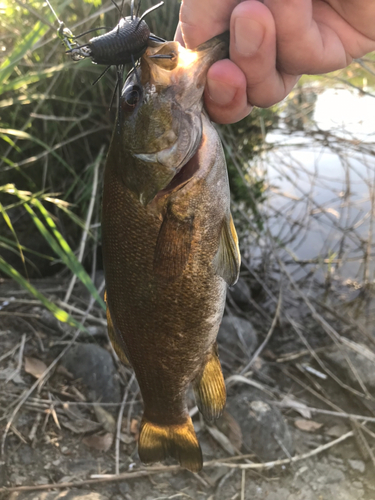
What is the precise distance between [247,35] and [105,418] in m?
2.36

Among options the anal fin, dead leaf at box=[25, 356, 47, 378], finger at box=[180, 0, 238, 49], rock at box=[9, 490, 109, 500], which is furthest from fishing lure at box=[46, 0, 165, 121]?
dead leaf at box=[25, 356, 47, 378]

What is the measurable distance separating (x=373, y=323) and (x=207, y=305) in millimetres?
3275

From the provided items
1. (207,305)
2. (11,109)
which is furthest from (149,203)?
(11,109)

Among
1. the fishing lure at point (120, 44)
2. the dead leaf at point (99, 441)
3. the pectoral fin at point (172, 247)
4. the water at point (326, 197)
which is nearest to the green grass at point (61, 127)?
the water at point (326, 197)

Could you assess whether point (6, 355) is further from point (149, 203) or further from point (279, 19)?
point (279, 19)

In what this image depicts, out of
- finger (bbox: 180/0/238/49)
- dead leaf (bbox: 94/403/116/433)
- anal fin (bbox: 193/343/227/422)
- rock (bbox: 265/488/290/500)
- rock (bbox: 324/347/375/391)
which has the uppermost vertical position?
finger (bbox: 180/0/238/49)

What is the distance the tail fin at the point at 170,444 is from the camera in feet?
5.42

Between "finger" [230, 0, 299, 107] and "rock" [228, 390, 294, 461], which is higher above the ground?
"finger" [230, 0, 299, 107]

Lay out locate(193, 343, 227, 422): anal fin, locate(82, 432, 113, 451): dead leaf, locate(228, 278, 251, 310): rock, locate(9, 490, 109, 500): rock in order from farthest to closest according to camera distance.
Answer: locate(228, 278, 251, 310): rock → locate(82, 432, 113, 451): dead leaf → locate(9, 490, 109, 500): rock → locate(193, 343, 227, 422): anal fin

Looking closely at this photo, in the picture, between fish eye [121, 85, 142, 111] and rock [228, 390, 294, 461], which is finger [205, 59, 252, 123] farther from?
rock [228, 390, 294, 461]

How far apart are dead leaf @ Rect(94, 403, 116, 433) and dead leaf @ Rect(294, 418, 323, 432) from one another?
1.28 m

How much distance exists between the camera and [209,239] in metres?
1.36

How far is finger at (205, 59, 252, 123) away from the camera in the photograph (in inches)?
48.2

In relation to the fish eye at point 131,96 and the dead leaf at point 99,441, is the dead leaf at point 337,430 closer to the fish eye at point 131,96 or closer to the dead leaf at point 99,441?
the dead leaf at point 99,441
